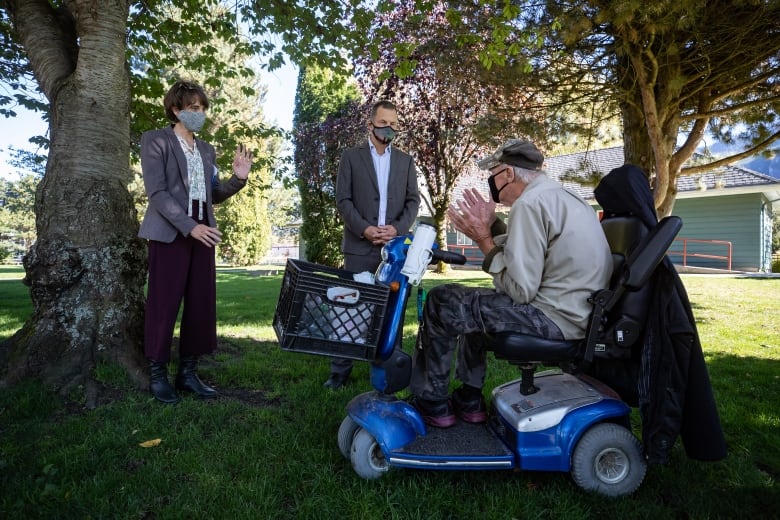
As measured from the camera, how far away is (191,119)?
3.29 meters

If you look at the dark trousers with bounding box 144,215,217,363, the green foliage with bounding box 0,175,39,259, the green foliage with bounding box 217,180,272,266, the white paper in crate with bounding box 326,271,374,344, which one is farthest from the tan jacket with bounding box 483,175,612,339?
the green foliage with bounding box 0,175,39,259

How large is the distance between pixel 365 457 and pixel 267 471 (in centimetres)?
50

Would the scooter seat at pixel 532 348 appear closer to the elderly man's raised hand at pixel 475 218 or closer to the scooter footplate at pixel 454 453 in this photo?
the scooter footplate at pixel 454 453

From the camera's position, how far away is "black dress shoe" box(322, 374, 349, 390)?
374 centimetres

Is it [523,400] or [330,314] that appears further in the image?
[523,400]

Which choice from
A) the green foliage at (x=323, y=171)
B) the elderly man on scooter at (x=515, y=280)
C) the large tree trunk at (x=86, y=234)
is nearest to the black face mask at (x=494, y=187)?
the elderly man on scooter at (x=515, y=280)

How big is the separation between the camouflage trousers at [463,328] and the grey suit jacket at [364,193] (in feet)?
4.73

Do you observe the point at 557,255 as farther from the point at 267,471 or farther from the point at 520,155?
the point at 267,471

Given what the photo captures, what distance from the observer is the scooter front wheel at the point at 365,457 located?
234 cm

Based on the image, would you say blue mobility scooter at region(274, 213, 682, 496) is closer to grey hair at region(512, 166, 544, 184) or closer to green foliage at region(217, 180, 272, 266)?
grey hair at region(512, 166, 544, 184)

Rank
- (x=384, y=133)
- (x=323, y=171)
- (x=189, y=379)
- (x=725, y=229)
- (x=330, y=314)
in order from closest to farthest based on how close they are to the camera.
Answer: (x=330, y=314) → (x=189, y=379) → (x=384, y=133) → (x=323, y=171) → (x=725, y=229)

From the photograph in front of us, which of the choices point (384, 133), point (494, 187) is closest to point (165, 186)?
point (384, 133)

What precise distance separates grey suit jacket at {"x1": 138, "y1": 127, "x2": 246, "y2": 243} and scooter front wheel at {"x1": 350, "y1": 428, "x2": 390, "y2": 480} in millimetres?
1746

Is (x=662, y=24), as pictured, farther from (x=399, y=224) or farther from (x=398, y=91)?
(x=398, y=91)
